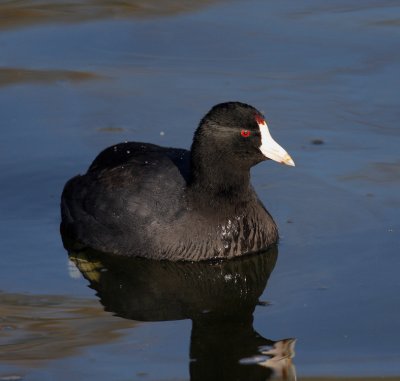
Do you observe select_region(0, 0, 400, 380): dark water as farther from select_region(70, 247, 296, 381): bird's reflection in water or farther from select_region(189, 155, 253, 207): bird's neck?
select_region(189, 155, 253, 207): bird's neck

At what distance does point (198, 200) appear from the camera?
23.4 feet

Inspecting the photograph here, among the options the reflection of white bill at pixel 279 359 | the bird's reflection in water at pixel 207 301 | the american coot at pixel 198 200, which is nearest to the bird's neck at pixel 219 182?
the american coot at pixel 198 200

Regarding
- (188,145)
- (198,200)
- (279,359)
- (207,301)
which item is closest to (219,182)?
(198,200)

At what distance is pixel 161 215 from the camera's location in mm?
7098

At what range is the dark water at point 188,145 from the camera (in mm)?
5855

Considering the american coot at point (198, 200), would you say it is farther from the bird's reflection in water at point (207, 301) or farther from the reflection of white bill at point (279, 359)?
the reflection of white bill at point (279, 359)

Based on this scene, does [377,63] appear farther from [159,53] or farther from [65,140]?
[65,140]

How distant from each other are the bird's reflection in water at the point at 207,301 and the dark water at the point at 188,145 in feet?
0.04

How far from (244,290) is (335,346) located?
1.05 meters

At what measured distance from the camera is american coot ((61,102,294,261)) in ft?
22.7

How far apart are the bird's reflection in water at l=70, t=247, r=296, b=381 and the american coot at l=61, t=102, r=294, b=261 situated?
94mm

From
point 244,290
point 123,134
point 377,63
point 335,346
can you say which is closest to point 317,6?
point 377,63

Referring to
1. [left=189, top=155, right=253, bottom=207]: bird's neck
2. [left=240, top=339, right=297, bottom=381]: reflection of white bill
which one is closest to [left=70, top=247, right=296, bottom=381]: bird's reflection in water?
[left=240, top=339, right=297, bottom=381]: reflection of white bill

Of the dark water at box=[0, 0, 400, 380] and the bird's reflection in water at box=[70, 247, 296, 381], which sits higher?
the dark water at box=[0, 0, 400, 380]
